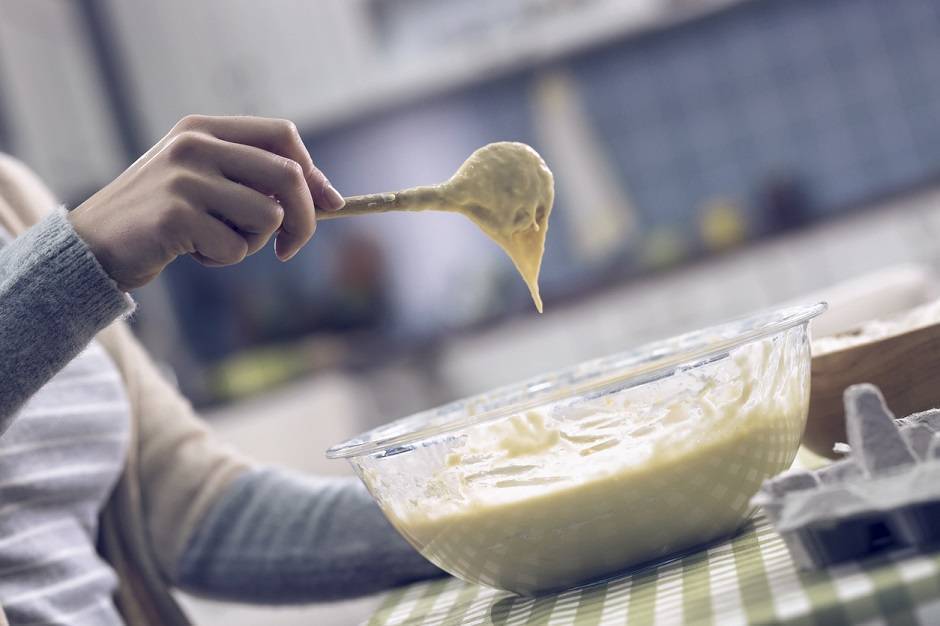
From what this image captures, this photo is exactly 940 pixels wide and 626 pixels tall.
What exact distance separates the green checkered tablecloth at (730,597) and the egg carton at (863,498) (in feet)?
0.04

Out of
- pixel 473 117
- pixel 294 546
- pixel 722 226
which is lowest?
pixel 722 226

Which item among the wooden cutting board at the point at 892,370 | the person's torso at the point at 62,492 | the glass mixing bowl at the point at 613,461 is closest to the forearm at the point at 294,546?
the person's torso at the point at 62,492

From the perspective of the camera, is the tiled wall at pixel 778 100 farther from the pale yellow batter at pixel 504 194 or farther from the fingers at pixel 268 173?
the fingers at pixel 268 173

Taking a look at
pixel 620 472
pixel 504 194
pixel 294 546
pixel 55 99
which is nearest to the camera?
pixel 620 472

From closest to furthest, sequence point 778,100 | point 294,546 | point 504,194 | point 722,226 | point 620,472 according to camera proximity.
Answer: point 620,472, point 504,194, point 294,546, point 722,226, point 778,100

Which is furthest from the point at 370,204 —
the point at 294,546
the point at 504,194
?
the point at 294,546

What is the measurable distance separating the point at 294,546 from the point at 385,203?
455mm

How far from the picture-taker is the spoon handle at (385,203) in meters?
0.74

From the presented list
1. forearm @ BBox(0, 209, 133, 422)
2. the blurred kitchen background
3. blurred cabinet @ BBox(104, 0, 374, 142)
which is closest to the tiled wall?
the blurred kitchen background

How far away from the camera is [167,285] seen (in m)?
4.36

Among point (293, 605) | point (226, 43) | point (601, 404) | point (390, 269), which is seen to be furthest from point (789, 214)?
point (601, 404)

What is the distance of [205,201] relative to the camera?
27.6 inches

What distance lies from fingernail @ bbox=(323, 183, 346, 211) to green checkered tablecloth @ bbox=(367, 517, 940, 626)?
286 mm

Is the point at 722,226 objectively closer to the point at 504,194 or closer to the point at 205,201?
the point at 504,194
